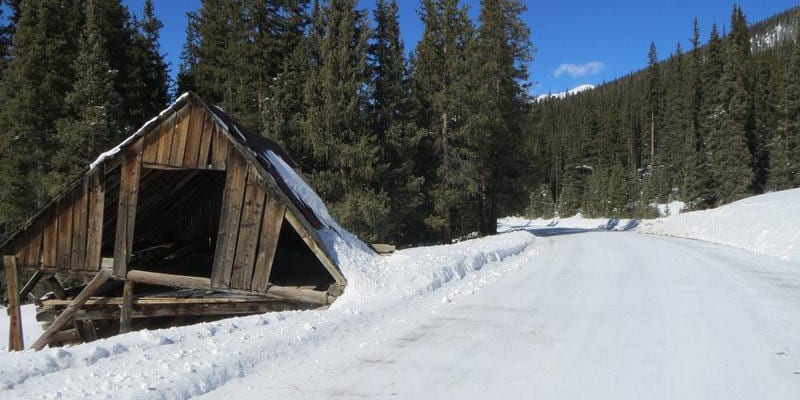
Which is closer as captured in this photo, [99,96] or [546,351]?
[546,351]

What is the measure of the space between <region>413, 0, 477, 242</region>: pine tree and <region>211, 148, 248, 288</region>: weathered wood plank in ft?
49.1


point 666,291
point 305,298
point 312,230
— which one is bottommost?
point 305,298

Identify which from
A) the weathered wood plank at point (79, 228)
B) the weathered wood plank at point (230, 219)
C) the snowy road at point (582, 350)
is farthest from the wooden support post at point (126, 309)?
the snowy road at point (582, 350)

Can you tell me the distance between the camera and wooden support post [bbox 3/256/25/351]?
408 inches

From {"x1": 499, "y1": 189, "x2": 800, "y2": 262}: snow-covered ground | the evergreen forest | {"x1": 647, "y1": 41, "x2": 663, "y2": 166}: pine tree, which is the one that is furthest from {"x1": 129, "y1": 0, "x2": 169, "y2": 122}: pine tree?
{"x1": 647, "y1": 41, "x2": 663, "y2": 166}: pine tree

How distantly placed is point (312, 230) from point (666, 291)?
6745 millimetres

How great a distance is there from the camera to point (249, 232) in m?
9.40

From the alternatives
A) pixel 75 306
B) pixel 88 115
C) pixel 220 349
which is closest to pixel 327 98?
pixel 88 115

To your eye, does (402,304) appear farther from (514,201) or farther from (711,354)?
(514,201)

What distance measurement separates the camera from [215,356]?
489cm

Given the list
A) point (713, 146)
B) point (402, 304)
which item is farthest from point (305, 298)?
point (713, 146)

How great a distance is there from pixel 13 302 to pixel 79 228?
2.36 metres

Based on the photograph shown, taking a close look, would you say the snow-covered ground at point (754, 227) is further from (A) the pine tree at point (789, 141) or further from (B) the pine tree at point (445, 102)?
(A) the pine tree at point (789, 141)

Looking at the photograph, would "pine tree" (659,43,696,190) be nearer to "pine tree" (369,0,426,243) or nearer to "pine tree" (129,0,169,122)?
"pine tree" (369,0,426,243)
